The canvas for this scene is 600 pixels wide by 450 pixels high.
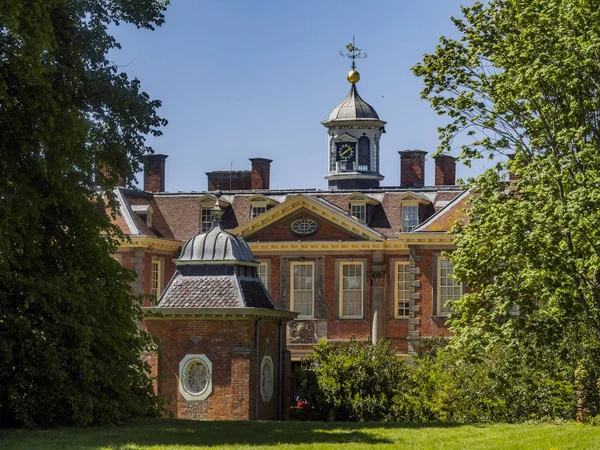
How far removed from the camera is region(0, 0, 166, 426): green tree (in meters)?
21.3

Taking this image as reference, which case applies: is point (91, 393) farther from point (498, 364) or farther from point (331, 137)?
point (331, 137)

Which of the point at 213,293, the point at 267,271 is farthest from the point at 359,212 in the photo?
the point at 213,293

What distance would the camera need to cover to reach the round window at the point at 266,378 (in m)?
34.8

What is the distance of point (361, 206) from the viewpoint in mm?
52906

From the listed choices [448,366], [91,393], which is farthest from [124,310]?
[448,366]

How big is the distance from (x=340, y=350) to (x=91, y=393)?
14888 mm

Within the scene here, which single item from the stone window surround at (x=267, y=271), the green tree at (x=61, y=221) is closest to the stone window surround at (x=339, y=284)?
the stone window surround at (x=267, y=271)

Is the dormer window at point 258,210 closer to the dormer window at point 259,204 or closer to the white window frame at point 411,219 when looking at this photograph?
the dormer window at point 259,204

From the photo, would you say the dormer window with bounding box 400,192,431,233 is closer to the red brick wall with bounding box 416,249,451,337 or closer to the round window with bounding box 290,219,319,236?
the red brick wall with bounding box 416,249,451,337

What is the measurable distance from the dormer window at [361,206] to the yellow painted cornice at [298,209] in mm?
1523

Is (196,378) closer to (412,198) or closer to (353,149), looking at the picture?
(412,198)

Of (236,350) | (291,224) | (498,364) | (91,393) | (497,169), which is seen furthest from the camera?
(291,224)

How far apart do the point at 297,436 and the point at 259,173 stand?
118 feet

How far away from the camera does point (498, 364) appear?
30438mm
